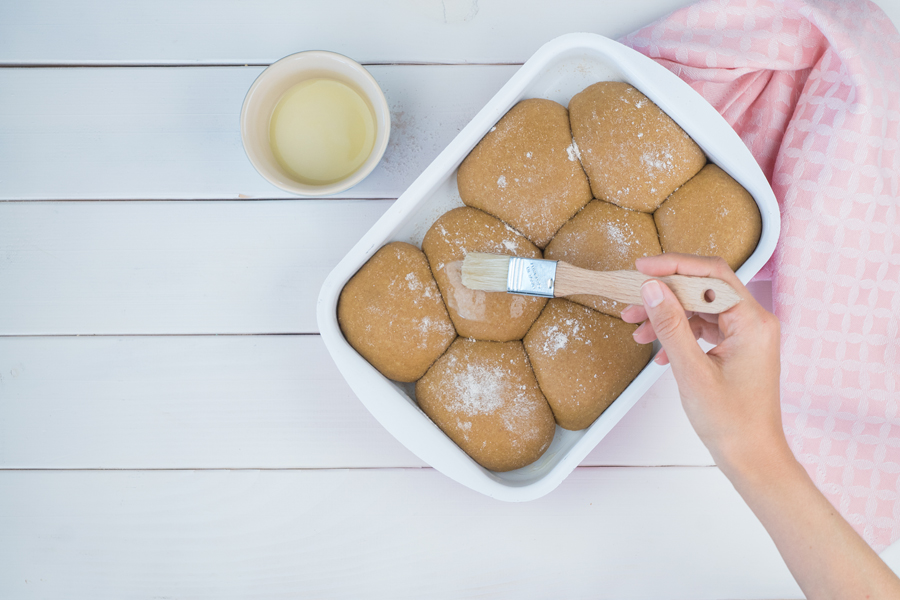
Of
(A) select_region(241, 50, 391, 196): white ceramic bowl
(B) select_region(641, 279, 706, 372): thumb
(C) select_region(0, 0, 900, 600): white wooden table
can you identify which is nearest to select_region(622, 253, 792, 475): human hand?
(B) select_region(641, 279, 706, 372): thumb

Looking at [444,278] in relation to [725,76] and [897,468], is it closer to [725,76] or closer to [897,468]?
[725,76]

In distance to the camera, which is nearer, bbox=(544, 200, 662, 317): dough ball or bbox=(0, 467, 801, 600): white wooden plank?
bbox=(544, 200, 662, 317): dough ball

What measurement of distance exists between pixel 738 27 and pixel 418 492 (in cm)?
85

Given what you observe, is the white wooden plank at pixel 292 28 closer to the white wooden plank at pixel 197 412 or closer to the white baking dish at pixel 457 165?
the white baking dish at pixel 457 165

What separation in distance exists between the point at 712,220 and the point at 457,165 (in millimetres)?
329

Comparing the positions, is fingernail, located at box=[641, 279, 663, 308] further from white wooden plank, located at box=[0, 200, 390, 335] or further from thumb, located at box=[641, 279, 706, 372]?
white wooden plank, located at box=[0, 200, 390, 335]

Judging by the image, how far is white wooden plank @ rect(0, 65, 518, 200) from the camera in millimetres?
869

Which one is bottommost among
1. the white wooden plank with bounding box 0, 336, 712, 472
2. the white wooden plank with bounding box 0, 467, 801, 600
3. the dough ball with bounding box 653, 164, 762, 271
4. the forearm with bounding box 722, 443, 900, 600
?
the white wooden plank with bounding box 0, 467, 801, 600

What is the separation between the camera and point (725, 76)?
794 mm

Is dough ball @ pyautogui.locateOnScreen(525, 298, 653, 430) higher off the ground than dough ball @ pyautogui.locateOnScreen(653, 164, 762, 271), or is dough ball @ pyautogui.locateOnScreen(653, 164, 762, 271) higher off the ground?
dough ball @ pyautogui.locateOnScreen(653, 164, 762, 271)

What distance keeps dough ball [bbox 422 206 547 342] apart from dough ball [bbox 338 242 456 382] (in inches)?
0.7

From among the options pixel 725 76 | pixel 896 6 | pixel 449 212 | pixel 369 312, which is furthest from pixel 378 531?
pixel 896 6

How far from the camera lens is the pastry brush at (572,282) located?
1.91 ft

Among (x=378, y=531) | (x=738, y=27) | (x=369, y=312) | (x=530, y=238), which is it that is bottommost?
(x=378, y=531)
